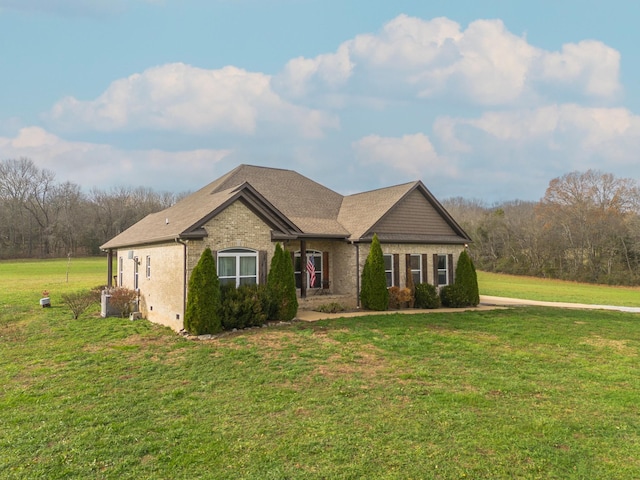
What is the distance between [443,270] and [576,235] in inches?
1526

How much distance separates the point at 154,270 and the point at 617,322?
18272 mm

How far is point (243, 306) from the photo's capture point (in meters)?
13.1

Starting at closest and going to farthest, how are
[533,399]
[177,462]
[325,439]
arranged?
[177,462] < [325,439] < [533,399]

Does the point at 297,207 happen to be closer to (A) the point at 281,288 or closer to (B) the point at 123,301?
(A) the point at 281,288

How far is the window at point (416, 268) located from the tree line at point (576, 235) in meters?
37.9

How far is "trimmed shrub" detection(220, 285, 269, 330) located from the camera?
1285 cm

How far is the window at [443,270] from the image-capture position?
2044 centimetres

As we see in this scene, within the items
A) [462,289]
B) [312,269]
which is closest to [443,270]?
[462,289]

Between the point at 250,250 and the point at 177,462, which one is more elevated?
the point at 250,250

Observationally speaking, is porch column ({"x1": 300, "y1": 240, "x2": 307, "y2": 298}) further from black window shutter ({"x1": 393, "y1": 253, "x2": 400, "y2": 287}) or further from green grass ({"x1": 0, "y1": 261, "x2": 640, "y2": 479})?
green grass ({"x1": 0, "y1": 261, "x2": 640, "y2": 479})

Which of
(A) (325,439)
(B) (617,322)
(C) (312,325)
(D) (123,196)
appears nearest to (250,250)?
(C) (312,325)

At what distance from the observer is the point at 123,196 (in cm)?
7356

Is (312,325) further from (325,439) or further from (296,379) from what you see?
(325,439)

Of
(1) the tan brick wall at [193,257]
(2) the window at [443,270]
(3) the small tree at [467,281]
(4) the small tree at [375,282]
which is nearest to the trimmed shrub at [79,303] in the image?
(1) the tan brick wall at [193,257]
